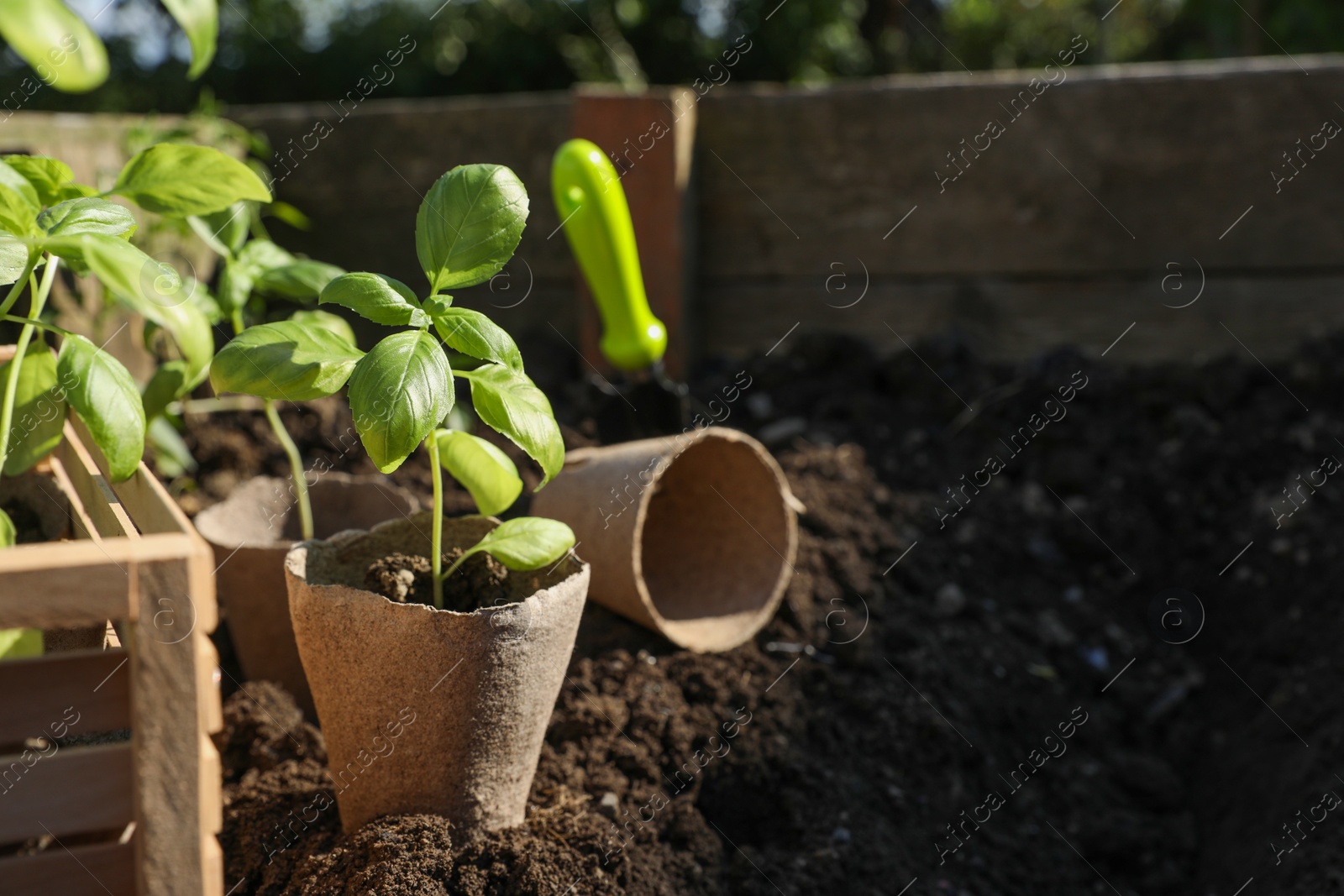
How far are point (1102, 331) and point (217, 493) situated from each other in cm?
178

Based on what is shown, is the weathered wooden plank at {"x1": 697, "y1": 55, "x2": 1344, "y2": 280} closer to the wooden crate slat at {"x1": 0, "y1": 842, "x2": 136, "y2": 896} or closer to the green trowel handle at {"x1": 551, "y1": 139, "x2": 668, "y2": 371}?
the green trowel handle at {"x1": 551, "y1": 139, "x2": 668, "y2": 371}

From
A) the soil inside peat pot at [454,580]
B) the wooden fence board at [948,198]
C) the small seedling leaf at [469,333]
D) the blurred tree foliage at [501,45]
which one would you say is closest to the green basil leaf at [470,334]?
the small seedling leaf at [469,333]

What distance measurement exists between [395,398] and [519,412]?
11 centimetres

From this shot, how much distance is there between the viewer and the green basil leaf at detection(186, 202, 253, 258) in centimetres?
119

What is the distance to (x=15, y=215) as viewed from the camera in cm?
76

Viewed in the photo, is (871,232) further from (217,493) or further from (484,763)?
(484,763)

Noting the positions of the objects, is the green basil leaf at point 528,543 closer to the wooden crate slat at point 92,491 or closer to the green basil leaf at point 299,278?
the wooden crate slat at point 92,491

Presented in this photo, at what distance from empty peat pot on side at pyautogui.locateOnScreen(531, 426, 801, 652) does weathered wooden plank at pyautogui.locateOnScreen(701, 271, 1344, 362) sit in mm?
732

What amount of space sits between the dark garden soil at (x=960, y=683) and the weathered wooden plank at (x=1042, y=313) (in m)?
0.07

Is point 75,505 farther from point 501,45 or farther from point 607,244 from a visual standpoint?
point 501,45

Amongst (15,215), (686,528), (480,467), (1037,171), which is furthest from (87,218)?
(1037,171)

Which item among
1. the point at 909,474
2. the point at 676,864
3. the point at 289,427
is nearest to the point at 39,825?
the point at 676,864

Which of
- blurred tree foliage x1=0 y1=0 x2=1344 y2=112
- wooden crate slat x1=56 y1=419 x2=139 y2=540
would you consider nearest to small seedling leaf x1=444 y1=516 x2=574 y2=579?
wooden crate slat x1=56 y1=419 x2=139 y2=540

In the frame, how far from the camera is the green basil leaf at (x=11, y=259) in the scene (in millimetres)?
787
